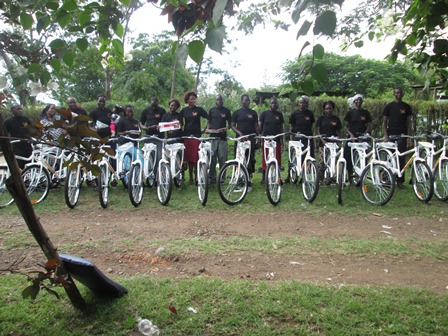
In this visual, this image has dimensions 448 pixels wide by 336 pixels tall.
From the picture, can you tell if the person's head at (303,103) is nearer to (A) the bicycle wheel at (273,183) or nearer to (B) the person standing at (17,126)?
(A) the bicycle wheel at (273,183)

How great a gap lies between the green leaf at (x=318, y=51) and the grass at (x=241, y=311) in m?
1.95

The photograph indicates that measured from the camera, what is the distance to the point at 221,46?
128 cm

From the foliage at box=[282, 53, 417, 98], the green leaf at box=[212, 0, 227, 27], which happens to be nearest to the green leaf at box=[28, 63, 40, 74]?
the green leaf at box=[212, 0, 227, 27]

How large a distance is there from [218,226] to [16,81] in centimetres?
372

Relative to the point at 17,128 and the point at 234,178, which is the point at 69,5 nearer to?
the point at 234,178

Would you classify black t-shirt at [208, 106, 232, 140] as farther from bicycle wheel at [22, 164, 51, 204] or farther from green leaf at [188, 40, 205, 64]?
green leaf at [188, 40, 205, 64]

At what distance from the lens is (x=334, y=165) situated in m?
7.30

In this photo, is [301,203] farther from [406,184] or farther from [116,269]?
[116,269]

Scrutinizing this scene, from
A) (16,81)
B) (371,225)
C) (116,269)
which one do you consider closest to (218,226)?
(116,269)

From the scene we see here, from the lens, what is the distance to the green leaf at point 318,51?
1558 mm

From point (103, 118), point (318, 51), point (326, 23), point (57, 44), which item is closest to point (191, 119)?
point (103, 118)

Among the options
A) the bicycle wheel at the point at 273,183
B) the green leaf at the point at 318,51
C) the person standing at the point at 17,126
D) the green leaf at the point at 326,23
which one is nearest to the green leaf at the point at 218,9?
the green leaf at the point at 326,23

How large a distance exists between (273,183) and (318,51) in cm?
516

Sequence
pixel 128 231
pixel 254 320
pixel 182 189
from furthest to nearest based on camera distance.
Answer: pixel 182 189
pixel 128 231
pixel 254 320
